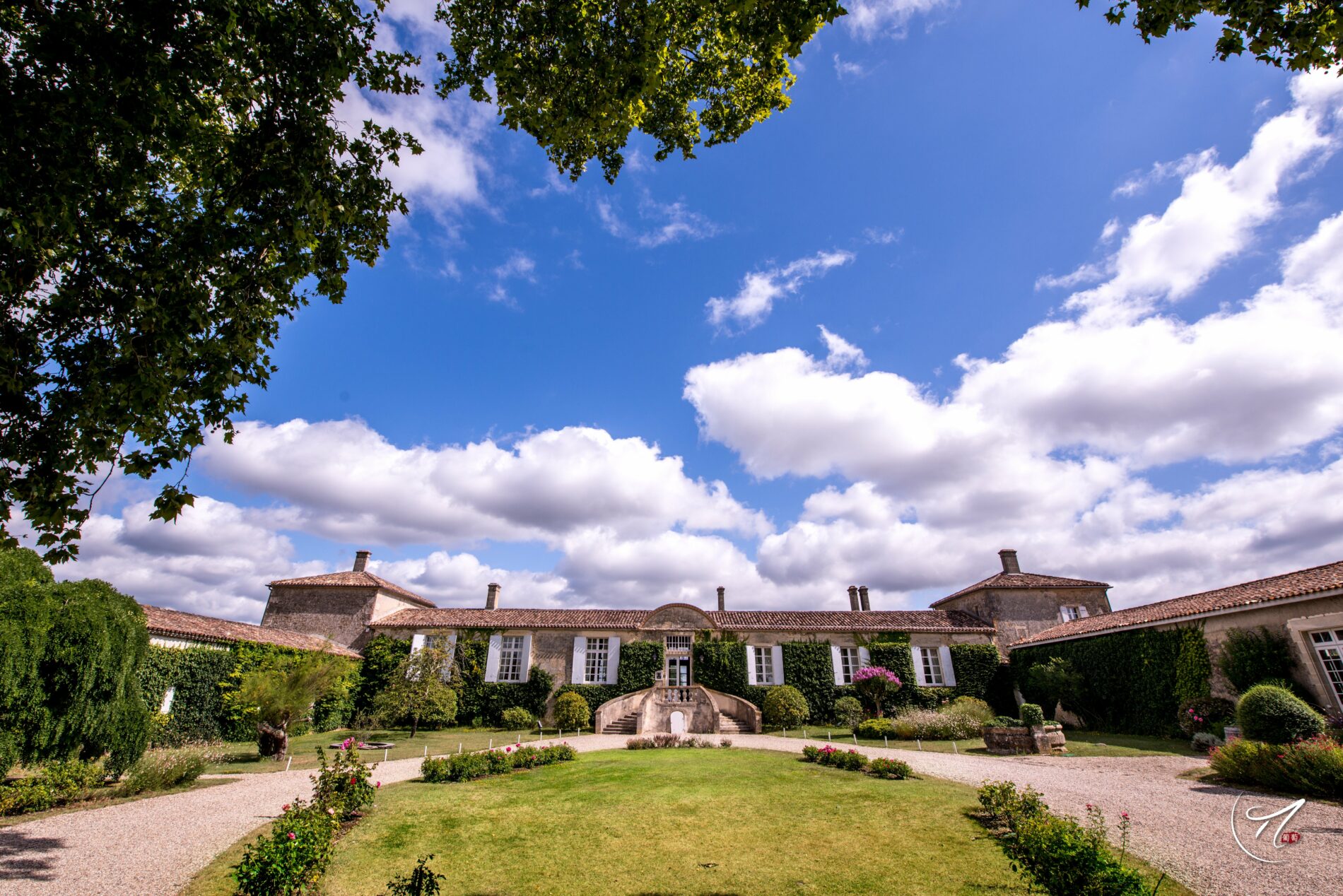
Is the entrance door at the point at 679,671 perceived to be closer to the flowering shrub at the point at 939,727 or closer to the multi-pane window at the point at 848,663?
the multi-pane window at the point at 848,663

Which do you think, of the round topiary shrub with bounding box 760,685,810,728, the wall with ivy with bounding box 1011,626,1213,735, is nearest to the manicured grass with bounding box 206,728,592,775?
the round topiary shrub with bounding box 760,685,810,728

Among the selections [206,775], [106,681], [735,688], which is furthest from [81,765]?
[735,688]

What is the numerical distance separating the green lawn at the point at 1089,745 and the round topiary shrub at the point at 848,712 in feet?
5.99

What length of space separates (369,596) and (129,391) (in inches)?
956

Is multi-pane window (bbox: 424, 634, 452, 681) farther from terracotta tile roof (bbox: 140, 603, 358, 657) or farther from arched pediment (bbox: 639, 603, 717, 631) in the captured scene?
arched pediment (bbox: 639, 603, 717, 631)

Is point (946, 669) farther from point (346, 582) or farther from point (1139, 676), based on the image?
point (346, 582)

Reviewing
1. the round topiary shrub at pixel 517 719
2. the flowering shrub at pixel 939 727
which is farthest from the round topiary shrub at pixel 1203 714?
the round topiary shrub at pixel 517 719

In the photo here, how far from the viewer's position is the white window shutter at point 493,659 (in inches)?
926

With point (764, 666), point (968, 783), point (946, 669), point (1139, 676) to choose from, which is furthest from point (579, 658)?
point (1139, 676)

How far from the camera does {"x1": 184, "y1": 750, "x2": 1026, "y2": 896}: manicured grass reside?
6086 mm

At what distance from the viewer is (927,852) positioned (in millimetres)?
6789

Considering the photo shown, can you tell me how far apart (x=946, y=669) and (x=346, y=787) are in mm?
22008
